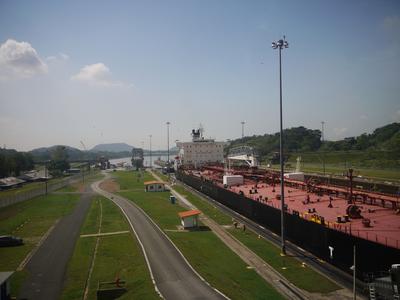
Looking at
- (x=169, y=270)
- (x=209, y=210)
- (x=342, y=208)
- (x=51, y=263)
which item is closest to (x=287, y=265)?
(x=169, y=270)

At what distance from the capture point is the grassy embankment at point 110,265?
20.5 metres

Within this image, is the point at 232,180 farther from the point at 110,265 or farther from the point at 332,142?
the point at 332,142

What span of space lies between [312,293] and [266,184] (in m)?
32.1

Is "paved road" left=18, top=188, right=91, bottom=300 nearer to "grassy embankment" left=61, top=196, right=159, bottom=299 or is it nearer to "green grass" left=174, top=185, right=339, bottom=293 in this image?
"grassy embankment" left=61, top=196, right=159, bottom=299

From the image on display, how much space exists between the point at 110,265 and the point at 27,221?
75.8ft

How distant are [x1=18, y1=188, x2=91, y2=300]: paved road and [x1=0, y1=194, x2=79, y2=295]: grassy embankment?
827 millimetres

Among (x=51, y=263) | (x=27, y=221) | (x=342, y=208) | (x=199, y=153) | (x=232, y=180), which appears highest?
(x=199, y=153)

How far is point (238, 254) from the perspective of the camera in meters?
27.2

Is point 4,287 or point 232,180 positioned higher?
point 232,180

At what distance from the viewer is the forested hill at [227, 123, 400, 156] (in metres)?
112

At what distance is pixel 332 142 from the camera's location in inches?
5709

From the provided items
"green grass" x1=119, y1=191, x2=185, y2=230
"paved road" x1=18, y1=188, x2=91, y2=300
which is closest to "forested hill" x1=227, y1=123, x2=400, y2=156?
"green grass" x1=119, y1=191, x2=185, y2=230

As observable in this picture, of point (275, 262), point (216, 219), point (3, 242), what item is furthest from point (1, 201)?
point (275, 262)

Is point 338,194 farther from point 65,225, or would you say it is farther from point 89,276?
point 65,225
